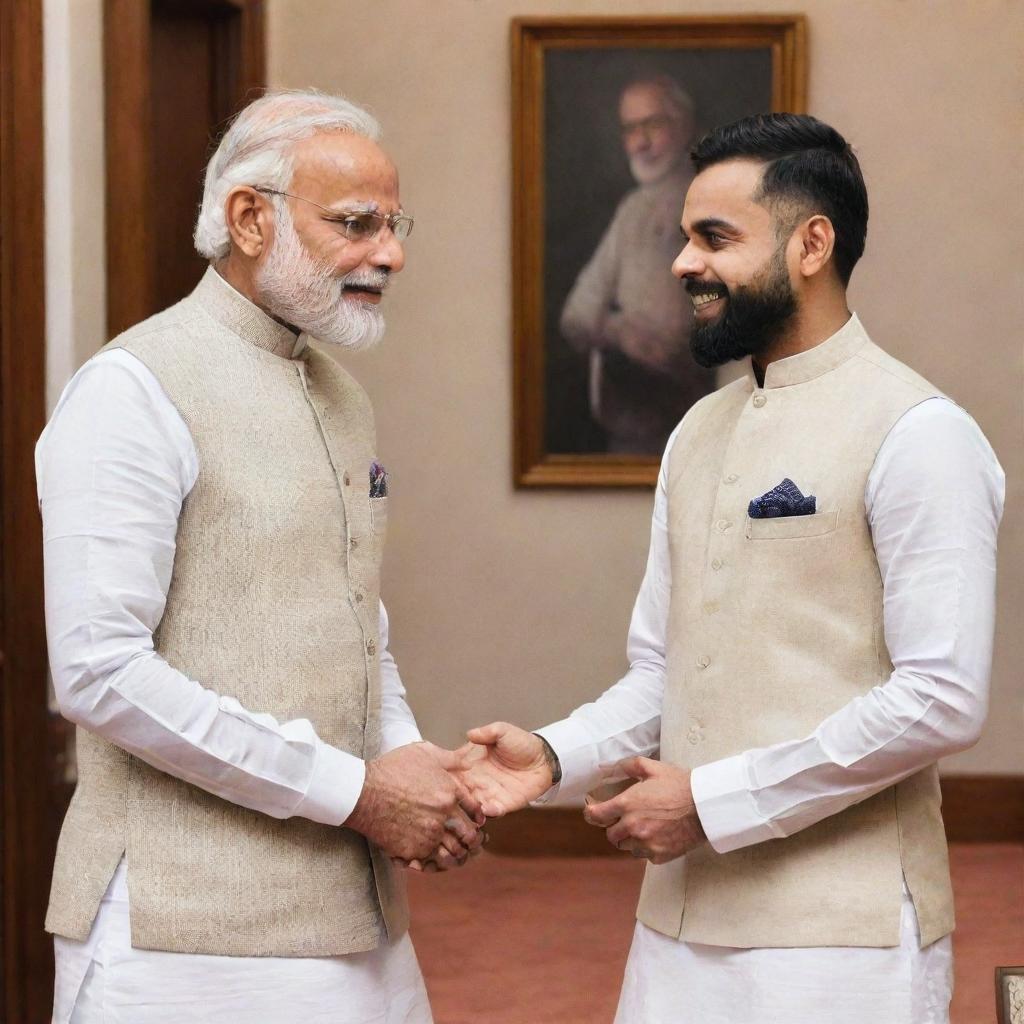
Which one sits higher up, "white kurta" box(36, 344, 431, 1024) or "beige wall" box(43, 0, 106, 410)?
"beige wall" box(43, 0, 106, 410)

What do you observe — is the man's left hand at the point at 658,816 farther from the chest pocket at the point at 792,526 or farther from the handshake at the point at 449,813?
the chest pocket at the point at 792,526

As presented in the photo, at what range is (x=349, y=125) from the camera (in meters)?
2.25

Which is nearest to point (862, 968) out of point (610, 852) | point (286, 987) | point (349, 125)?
point (286, 987)

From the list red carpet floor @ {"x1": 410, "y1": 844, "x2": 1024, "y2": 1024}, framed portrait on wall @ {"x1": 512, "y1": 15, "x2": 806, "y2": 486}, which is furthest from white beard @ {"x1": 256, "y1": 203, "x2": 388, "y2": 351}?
framed portrait on wall @ {"x1": 512, "y1": 15, "x2": 806, "y2": 486}

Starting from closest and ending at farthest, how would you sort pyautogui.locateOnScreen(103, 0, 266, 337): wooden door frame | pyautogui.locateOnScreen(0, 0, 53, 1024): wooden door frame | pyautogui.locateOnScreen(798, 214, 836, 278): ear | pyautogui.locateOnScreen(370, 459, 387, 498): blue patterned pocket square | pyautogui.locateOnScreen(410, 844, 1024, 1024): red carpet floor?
1. pyautogui.locateOnScreen(798, 214, 836, 278): ear
2. pyautogui.locateOnScreen(370, 459, 387, 498): blue patterned pocket square
3. pyautogui.locateOnScreen(0, 0, 53, 1024): wooden door frame
4. pyautogui.locateOnScreen(103, 0, 266, 337): wooden door frame
5. pyautogui.locateOnScreen(410, 844, 1024, 1024): red carpet floor

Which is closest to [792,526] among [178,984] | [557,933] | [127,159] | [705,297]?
[705,297]

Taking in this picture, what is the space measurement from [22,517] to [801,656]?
6.44 ft

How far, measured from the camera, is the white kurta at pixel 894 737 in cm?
193

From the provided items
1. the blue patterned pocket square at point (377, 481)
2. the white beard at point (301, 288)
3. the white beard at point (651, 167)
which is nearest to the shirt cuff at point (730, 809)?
the blue patterned pocket square at point (377, 481)

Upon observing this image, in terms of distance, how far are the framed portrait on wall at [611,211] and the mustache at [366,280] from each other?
9.95 ft

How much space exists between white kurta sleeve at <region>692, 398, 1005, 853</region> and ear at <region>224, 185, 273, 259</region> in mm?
962

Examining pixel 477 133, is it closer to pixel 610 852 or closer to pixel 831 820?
pixel 610 852

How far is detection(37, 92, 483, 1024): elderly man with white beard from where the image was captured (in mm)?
1903

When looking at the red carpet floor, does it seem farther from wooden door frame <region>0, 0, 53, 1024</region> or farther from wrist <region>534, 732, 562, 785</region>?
wrist <region>534, 732, 562, 785</region>
